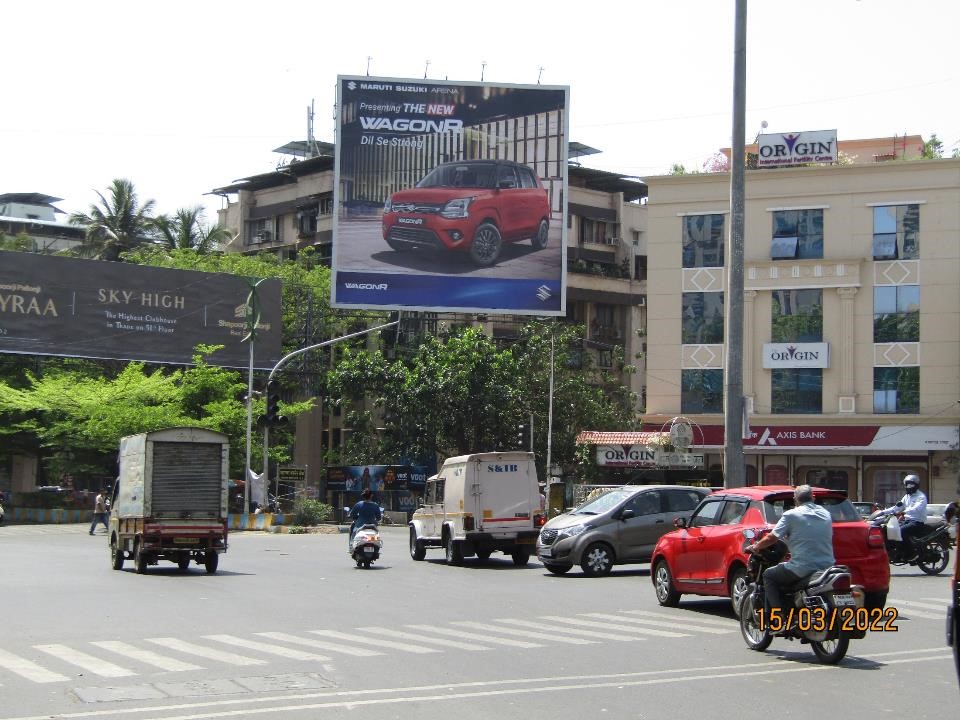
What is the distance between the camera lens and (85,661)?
12508 millimetres

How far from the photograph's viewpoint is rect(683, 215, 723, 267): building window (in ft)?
169

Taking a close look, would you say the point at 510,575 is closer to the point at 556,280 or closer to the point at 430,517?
the point at 430,517

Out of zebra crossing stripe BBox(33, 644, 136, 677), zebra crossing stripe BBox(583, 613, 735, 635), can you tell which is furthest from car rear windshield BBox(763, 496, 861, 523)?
zebra crossing stripe BBox(33, 644, 136, 677)

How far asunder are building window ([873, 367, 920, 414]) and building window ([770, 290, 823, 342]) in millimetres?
2707

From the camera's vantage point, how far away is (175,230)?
7581cm

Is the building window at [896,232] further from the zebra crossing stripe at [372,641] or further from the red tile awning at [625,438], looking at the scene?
the zebra crossing stripe at [372,641]

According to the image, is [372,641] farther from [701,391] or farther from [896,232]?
[896,232]

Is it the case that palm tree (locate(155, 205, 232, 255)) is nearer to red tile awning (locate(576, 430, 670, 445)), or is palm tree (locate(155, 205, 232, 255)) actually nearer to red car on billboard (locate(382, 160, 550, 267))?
red car on billboard (locate(382, 160, 550, 267))

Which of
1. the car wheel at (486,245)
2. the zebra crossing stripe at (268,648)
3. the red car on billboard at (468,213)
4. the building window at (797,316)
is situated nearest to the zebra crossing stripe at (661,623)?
the zebra crossing stripe at (268,648)

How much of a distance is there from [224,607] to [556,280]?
38.3 meters

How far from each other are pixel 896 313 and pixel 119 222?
4554cm

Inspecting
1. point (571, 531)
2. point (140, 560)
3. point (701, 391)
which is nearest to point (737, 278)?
point (571, 531)

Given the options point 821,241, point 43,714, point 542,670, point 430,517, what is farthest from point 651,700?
point 821,241

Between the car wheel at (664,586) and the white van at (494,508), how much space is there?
9.43 m
